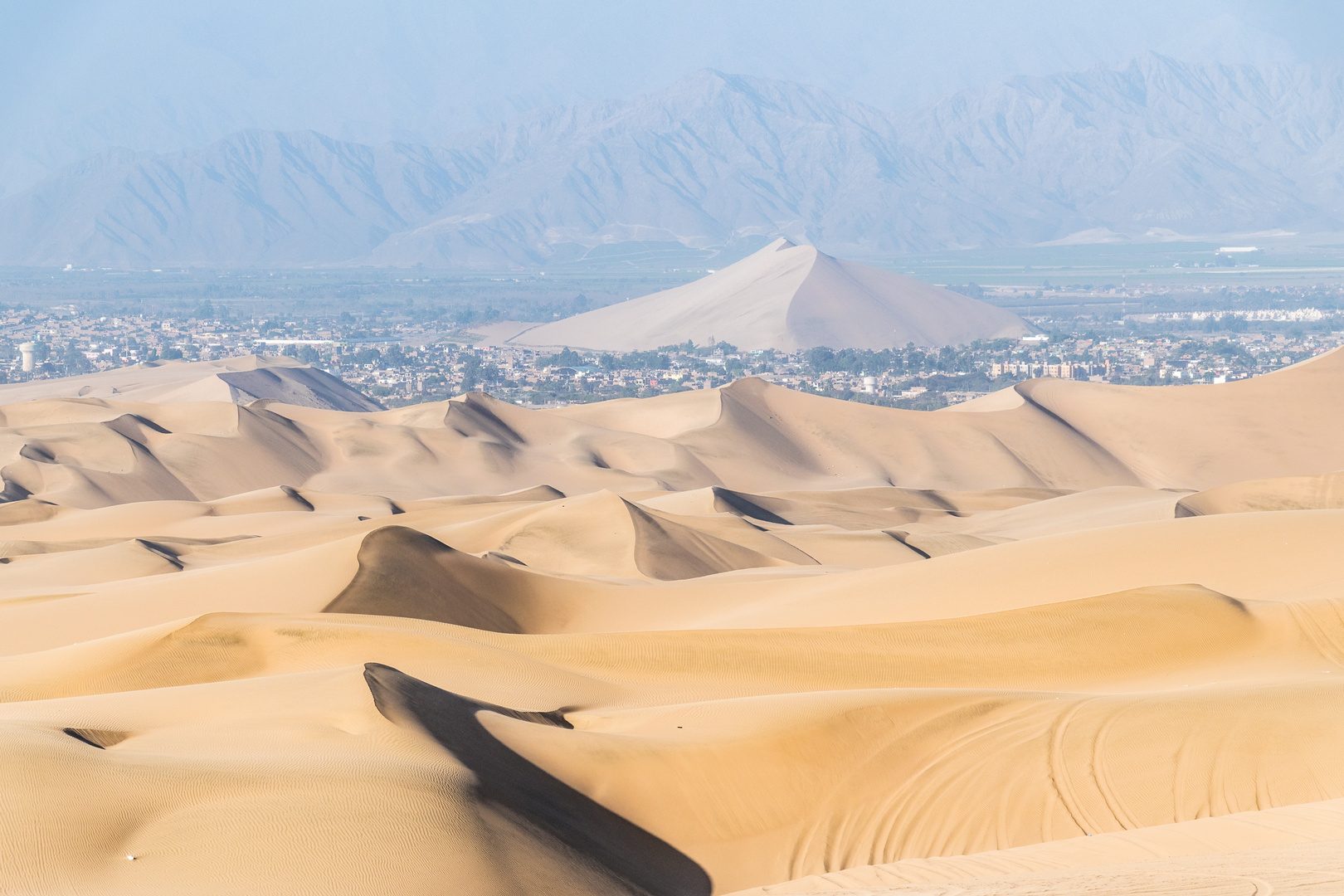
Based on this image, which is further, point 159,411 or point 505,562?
point 159,411

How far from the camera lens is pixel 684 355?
5089 inches

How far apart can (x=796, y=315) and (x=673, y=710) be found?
421 feet

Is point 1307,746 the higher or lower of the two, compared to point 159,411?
higher

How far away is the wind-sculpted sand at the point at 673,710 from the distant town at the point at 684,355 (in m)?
69.7

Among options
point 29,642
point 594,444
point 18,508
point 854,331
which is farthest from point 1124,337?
point 29,642

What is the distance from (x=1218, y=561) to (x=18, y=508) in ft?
105

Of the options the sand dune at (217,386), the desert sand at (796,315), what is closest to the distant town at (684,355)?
the desert sand at (796,315)

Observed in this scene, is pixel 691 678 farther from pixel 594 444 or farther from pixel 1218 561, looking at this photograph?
pixel 594 444

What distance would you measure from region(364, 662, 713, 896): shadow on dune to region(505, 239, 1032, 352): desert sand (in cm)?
12086

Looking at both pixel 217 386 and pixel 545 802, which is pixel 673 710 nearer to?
pixel 545 802

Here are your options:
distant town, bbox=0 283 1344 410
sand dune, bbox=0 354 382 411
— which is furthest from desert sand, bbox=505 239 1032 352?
sand dune, bbox=0 354 382 411

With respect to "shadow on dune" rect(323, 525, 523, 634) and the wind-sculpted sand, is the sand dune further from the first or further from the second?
"shadow on dune" rect(323, 525, 523, 634)

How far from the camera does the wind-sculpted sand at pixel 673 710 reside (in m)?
9.25

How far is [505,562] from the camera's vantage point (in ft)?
81.7
